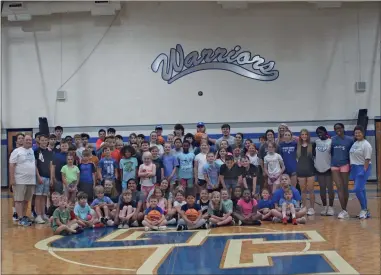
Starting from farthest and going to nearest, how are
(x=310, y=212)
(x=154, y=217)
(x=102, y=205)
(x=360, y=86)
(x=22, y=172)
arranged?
(x=360, y=86)
(x=310, y=212)
(x=22, y=172)
(x=102, y=205)
(x=154, y=217)

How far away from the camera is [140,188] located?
7.88m

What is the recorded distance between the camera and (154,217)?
7.07 metres

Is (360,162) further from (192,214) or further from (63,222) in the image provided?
(63,222)

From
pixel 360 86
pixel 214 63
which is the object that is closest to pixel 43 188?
pixel 214 63

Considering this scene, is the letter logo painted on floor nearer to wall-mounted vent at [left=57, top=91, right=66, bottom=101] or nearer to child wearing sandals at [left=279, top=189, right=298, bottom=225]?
child wearing sandals at [left=279, top=189, right=298, bottom=225]

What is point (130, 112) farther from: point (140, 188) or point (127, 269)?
point (127, 269)

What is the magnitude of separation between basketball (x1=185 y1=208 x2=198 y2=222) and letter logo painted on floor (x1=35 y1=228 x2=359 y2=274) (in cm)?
36

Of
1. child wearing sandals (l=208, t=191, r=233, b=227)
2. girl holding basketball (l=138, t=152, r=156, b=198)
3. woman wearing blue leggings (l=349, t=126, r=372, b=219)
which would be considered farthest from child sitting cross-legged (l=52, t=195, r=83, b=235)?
woman wearing blue leggings (l=349, t=126, r=372, b=219)

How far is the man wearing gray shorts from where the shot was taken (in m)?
7.89

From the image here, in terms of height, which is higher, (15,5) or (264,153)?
(15,5)

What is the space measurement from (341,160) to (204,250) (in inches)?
150

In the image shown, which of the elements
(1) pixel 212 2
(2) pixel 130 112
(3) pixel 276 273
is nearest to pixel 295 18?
(1) pixel 212 2

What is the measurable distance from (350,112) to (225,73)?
410 cm

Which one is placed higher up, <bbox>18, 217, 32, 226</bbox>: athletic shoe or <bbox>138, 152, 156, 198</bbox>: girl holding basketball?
<bbox>138, 152, 156, 198</bbox>: girl holding basketball
